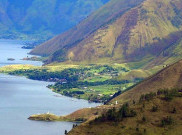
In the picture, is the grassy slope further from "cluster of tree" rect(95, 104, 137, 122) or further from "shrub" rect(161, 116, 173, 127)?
"cluster of tree" rect(95, 104, 137, 122)

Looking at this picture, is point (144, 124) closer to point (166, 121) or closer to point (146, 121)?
point (146, 121)

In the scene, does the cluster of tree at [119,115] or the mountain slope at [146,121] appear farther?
the cluster of tree at [119,115]

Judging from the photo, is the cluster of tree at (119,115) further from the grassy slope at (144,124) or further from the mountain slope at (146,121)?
the grassy slope at (144,124)

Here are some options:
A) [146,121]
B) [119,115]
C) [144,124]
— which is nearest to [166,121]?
[146,121]

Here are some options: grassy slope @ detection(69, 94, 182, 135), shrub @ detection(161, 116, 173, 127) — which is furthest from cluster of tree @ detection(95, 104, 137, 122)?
shrub @ detection(161, 116, 173, 127)

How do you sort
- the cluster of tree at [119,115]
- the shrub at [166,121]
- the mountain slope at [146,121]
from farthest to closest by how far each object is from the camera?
1. the cluster of tree at [119,115]
2. the shrub at [166,121]
3. the mountain slope at [146,121]

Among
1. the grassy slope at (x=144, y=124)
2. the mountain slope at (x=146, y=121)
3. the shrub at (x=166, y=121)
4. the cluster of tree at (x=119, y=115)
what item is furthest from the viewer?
the cluster of tree at (x=119, y=115)

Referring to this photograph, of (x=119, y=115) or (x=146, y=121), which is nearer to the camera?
(x=146, y=121)

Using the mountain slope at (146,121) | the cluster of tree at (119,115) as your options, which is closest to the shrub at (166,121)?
the mountain slope at (146,121)

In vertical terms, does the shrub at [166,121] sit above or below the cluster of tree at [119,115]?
below

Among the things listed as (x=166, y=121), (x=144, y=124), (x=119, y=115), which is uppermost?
(x=119, y=115)

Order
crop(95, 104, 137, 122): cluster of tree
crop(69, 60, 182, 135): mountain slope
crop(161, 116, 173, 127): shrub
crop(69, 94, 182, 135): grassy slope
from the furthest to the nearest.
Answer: crop(95, 104, 137, 122): cluster of tree, crop(161, 116, 173, 127): shrub, crop(69, 60, 182, 135): mountain slope, crop(69, 94, 182, 135): grassy slope

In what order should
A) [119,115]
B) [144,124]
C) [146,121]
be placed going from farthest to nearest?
[119,115] < [146,121] < [144,124]
